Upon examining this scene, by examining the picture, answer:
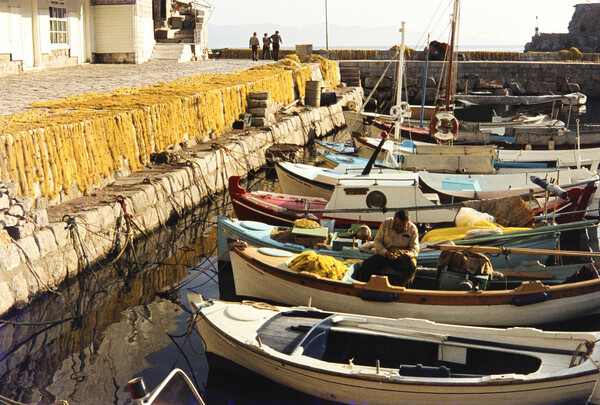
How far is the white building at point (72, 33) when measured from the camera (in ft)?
81.2

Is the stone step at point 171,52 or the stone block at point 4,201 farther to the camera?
the stone step at point 171,52

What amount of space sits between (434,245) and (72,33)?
75.3 feet

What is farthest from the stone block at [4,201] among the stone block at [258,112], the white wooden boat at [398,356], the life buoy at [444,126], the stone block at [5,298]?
the stone block at [258,112]

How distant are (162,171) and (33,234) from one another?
18.5ft

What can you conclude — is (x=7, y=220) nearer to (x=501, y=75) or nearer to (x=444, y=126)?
(x=444, y=126)

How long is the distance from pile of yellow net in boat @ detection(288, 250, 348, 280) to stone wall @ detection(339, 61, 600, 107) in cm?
3197

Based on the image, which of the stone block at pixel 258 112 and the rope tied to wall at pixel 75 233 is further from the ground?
the stone block at pixel 258 112

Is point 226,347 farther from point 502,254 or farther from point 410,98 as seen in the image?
point 410,98

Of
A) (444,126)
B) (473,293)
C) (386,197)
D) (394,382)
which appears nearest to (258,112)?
(444,126)

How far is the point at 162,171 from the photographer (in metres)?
17.1

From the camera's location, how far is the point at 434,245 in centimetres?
1166

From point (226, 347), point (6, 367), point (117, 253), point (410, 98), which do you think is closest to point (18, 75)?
point (117, 253)

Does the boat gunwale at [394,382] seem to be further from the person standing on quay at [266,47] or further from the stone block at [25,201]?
the person standing on quay at [266,47]

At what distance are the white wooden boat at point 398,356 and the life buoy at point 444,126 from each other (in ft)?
38.8
